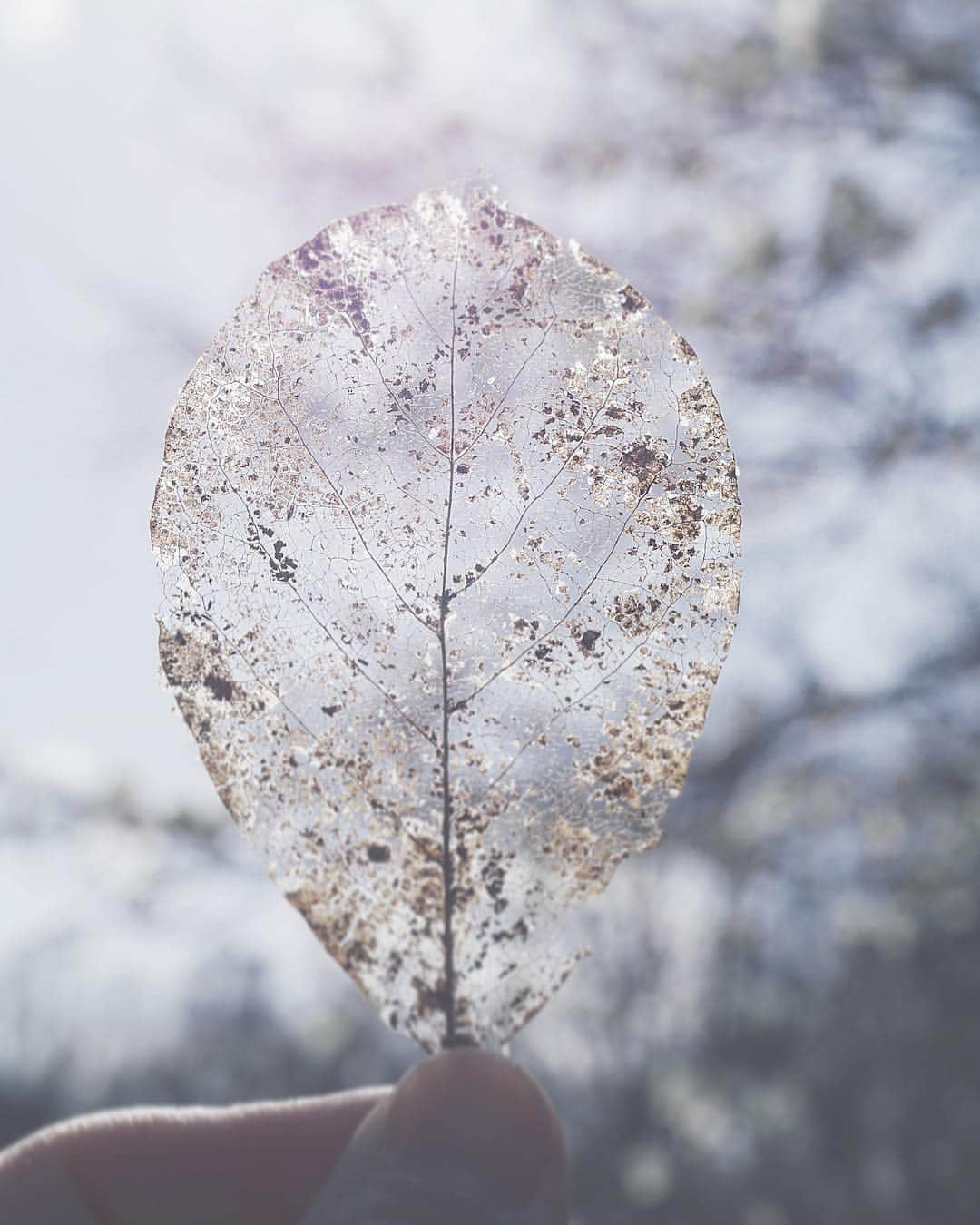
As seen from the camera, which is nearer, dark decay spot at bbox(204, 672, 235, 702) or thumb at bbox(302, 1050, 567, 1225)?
thumb at bbox(302, 1050, 567, 1225)

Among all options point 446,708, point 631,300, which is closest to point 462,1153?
point 446,708

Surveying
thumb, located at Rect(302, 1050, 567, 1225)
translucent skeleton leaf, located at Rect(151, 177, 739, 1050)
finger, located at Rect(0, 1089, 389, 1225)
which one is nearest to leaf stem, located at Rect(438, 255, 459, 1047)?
translucent skeleton leaf, located at Rect(151, 177, 739, 1050)

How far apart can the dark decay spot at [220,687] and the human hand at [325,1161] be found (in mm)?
632

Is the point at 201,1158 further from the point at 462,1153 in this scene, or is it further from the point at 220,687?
the point at 220,687

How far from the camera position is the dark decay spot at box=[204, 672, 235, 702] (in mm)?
1497

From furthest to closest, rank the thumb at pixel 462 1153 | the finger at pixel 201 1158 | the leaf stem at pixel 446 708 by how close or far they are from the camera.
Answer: the finger at pixel 201 1158, the leaf stem at pixel 446 708, the thumb at pixel 462 1153

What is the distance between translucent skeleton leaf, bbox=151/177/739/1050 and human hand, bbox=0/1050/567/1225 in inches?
11.9

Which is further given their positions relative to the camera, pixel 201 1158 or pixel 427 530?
pixel 201 1158

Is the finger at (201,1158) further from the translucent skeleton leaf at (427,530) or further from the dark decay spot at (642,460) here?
the dark decay spot at (642,460)

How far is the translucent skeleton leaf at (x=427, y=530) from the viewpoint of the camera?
148cm

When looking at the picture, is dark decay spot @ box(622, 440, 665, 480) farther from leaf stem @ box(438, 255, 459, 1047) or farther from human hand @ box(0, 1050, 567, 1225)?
human hand @ box(0, 1050, 567, 1225)

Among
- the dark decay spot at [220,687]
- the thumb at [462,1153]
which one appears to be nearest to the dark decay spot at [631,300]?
the dark decay spot at [220,687]

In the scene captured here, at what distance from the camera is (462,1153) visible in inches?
52.0

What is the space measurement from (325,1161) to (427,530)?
129cm
